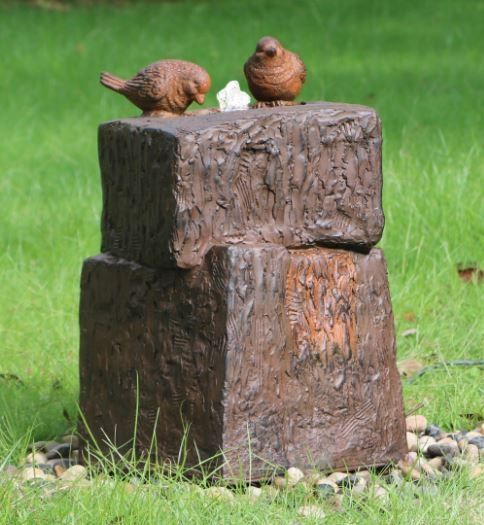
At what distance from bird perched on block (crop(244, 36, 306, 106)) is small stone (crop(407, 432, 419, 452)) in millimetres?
1123

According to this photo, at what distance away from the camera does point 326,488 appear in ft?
10.5

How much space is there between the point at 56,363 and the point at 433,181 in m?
2.14

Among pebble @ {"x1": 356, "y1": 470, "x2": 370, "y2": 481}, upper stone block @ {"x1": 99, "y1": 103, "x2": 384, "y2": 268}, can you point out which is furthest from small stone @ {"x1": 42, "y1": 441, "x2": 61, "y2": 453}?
pebble @ {"x1": 356, "y1": 470, "x2": 370, "y2": 481}

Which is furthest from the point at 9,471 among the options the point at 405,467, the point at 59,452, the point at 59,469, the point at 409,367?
the point at 409,367

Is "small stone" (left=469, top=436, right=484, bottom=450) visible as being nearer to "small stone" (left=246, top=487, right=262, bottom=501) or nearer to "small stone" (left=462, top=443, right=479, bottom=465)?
"small stone" (left=462, top=443, right=479, bottom=465)

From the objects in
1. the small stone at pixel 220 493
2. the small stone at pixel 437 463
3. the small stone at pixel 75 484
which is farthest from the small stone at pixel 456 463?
the small stone at pixel 75 484

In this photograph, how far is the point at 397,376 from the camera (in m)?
3.55

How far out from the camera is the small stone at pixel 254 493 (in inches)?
121

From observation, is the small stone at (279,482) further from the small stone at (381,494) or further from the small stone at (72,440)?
the small stone at (72,440)

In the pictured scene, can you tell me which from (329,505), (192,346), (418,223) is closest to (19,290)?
(418,223)

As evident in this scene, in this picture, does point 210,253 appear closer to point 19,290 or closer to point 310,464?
point 310,464

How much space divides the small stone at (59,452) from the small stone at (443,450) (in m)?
1.14

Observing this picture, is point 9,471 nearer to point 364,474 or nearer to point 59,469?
point 59,469

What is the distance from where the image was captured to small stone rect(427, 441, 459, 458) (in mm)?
3531
